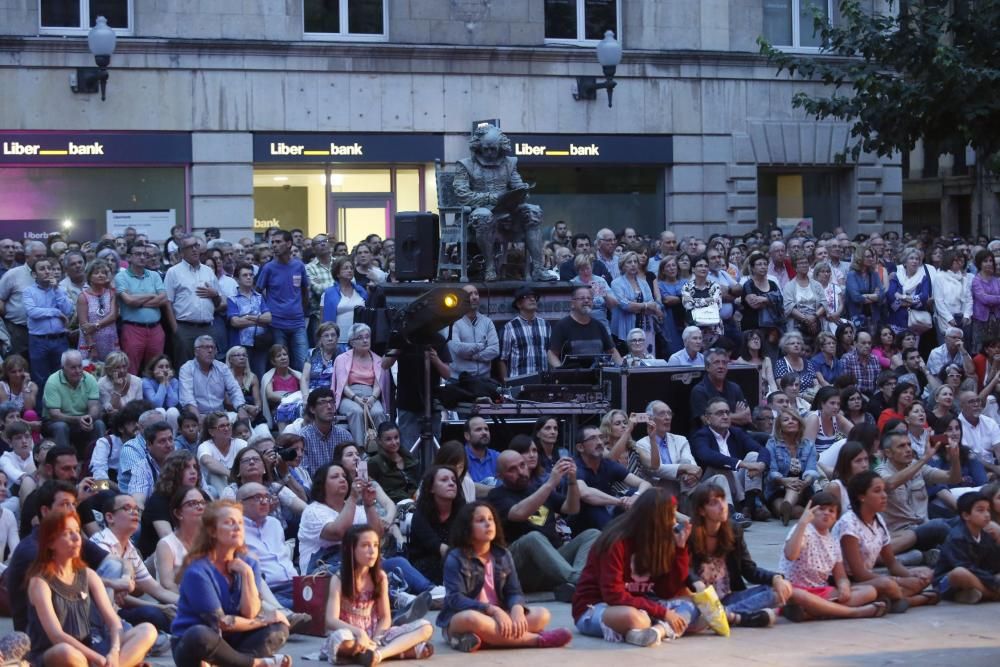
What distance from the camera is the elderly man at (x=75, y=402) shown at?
1552 centimetres

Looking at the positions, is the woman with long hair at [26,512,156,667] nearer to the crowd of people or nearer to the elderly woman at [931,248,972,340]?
the crowd of people

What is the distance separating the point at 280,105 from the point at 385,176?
2003 millimetres

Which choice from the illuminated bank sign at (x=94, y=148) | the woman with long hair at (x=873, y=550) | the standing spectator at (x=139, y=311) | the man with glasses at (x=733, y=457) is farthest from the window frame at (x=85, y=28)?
the woman with long hair at (x=873, y=550)

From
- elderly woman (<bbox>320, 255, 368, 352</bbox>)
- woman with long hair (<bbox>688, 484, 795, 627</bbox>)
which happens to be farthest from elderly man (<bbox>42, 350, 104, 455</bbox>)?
woman with long hair (<bbox>688, 484, 795, 627</bbox>)

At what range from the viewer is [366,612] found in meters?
10.8

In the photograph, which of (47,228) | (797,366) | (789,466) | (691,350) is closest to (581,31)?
(47,228)

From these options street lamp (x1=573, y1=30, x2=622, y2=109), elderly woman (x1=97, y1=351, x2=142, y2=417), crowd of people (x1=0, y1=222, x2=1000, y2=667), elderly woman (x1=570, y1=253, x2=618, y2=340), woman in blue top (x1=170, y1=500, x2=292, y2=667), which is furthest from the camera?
street lamp (x1=573, y1=30, x2=622, y2=109)

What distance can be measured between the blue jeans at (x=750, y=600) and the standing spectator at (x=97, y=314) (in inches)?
300

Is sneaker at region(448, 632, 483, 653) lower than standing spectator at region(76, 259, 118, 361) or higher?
lower

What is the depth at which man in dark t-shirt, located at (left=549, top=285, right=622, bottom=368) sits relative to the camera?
1719 centimetres

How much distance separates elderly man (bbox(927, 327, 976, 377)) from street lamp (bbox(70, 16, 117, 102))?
35.8ft

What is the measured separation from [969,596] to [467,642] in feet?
12.4

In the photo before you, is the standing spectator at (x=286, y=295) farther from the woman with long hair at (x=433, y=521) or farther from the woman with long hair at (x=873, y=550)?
the woman with long hair at (x=873, y=550)

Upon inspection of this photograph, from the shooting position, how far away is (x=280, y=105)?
26.2 metres
